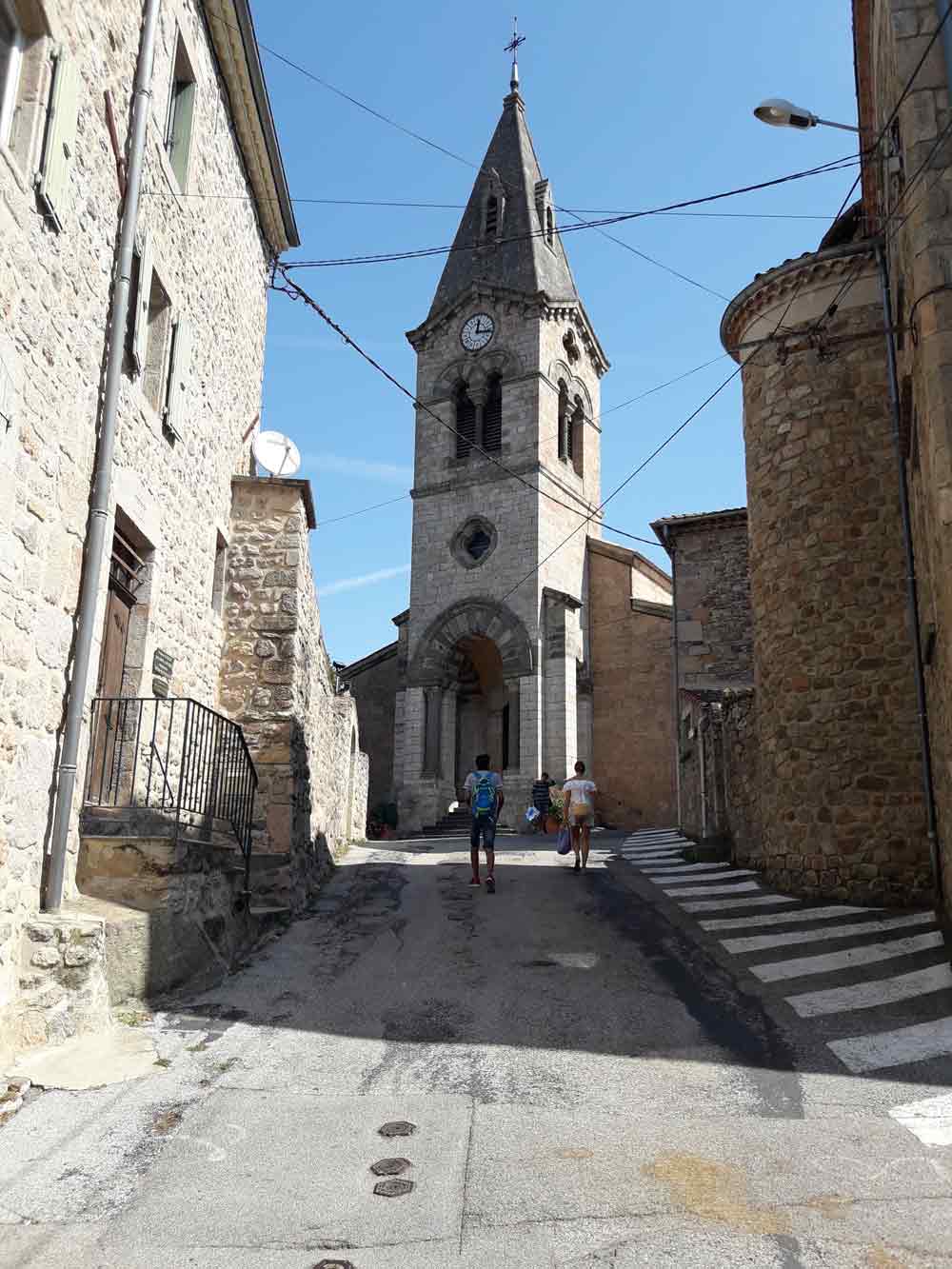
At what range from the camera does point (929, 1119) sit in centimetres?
413

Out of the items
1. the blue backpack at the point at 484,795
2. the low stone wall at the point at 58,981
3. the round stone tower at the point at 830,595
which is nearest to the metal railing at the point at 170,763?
the low stone wall at the point at 58,981

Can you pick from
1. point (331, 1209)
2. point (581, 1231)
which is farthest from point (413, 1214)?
point (581, 1231)

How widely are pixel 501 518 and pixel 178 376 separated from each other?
17571 mm

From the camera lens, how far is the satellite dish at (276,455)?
34.3 ft

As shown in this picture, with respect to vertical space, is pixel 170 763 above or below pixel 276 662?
below

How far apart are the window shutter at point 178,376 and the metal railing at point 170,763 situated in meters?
2.29

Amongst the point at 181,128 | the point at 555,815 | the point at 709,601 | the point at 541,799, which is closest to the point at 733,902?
the point at 181,128

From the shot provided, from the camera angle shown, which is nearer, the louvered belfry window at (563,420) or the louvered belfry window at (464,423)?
the louvered belfry window at (464,423)

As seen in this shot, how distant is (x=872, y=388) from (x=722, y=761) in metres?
5.45

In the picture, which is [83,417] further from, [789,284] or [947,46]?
[789,284]

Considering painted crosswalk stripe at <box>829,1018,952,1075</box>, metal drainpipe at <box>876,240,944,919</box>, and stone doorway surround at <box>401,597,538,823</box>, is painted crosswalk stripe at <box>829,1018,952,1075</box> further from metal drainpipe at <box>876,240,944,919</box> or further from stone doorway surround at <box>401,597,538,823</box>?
stone doorway surround at <box>401,597,538,823</box>

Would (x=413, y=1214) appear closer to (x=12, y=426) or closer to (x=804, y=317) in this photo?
(x=12, y=426)

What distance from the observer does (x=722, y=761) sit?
13188mm

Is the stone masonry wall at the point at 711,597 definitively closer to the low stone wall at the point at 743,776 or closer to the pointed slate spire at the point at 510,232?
the low stone wall at the point at 743,776
